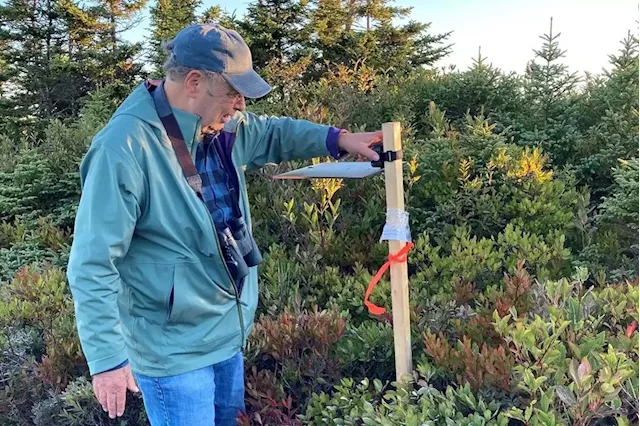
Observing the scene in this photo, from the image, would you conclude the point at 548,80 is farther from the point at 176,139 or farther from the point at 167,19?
the point at 167,19

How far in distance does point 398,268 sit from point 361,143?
574mm

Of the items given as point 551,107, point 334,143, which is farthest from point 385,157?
point 551,107

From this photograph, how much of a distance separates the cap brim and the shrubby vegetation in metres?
1.24

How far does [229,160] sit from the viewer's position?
2.51 metres

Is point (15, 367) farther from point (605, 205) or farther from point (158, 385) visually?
point (605, 205)

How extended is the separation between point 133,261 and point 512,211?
9.98 feet

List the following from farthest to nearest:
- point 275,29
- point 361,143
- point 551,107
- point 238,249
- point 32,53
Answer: point 32,53 → point 275,29 → point 551,107 → point 361,143 → point 238,249

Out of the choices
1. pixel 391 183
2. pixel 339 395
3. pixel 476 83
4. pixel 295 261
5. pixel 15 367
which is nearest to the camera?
pixel 391 183

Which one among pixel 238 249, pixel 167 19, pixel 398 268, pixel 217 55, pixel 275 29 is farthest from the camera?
pixel 167 19

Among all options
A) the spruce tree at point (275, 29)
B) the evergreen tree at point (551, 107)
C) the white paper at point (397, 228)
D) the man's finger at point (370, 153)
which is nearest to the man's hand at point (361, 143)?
the man's finger at point (370, 153)

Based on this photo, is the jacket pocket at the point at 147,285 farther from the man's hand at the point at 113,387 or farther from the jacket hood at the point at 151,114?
the jacket hood at the point at 151,114

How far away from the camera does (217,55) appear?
2111 millimetres

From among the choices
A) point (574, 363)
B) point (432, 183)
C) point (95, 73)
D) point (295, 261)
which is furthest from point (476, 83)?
point (95, 73)

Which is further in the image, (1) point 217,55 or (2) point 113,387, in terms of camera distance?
(1) point 217,55
